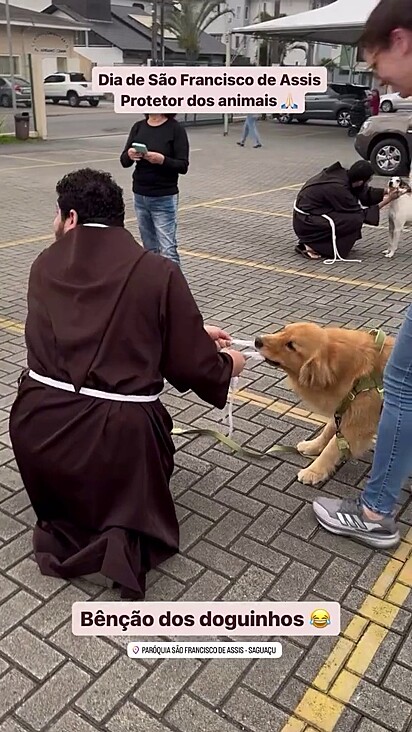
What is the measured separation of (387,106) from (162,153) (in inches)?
451

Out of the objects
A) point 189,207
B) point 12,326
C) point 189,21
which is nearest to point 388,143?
point 189,207

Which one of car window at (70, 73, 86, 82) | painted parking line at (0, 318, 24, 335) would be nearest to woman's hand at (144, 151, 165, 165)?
painted parking line at (0, 318, 24, 335)

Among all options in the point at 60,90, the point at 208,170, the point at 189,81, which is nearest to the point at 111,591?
the point at 189,81

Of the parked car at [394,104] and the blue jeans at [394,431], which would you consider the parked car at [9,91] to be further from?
the blue jeans at [394,431]

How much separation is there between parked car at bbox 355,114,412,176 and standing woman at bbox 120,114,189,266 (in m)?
9.08

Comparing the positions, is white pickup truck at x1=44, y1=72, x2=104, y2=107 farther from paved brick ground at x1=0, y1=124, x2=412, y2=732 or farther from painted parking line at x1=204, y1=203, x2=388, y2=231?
paved brick ground at x1=0, y1=124, x2=412, y2=732

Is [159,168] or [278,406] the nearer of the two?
[278,406]

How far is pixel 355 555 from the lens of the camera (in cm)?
286

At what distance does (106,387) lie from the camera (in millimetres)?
2496

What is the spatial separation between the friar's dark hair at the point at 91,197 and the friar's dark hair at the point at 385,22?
40.8 inches

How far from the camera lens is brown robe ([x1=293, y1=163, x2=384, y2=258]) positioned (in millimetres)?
7402

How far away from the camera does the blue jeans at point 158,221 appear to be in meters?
5.82

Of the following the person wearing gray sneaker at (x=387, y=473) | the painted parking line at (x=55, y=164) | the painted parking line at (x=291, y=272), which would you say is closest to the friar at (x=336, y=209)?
the painted parking line at (x=291, y=272)

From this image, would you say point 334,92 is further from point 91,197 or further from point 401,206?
point 91,197
